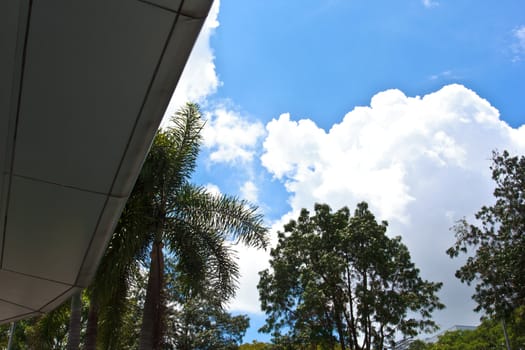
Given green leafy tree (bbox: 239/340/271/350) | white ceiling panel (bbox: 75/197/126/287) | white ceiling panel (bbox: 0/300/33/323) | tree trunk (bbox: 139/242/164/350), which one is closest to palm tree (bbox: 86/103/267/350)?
tree trunk (bbox: 139/242/164/350)

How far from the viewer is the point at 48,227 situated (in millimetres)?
5145

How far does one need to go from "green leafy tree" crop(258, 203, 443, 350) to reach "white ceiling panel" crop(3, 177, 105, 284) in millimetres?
19665

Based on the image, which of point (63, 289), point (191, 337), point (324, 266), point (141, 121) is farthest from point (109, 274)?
point (191, 337)

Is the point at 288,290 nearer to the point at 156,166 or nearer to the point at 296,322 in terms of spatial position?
the point at 296,322

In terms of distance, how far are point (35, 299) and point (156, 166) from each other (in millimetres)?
4896

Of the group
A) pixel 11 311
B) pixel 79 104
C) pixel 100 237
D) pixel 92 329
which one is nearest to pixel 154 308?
pixel 92 329

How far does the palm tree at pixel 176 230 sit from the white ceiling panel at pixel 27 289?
141 inches

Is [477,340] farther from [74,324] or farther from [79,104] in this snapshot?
[79,104]

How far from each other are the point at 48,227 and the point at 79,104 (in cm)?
216

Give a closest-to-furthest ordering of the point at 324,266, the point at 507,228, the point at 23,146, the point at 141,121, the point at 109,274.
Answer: the point at 141,121
the point at 23,146
the point at 109,274
the point at 507,228
the point at 324,266

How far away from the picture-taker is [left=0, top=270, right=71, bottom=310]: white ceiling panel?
679cm

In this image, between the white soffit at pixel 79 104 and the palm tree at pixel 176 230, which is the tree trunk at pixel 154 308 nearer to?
the palm tree at pixel 176 230

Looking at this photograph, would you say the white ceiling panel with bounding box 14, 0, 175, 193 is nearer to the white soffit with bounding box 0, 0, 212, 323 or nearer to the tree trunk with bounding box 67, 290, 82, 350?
the white soffit with bounding box 0, 0, 212, 323

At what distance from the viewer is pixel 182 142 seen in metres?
13.5
